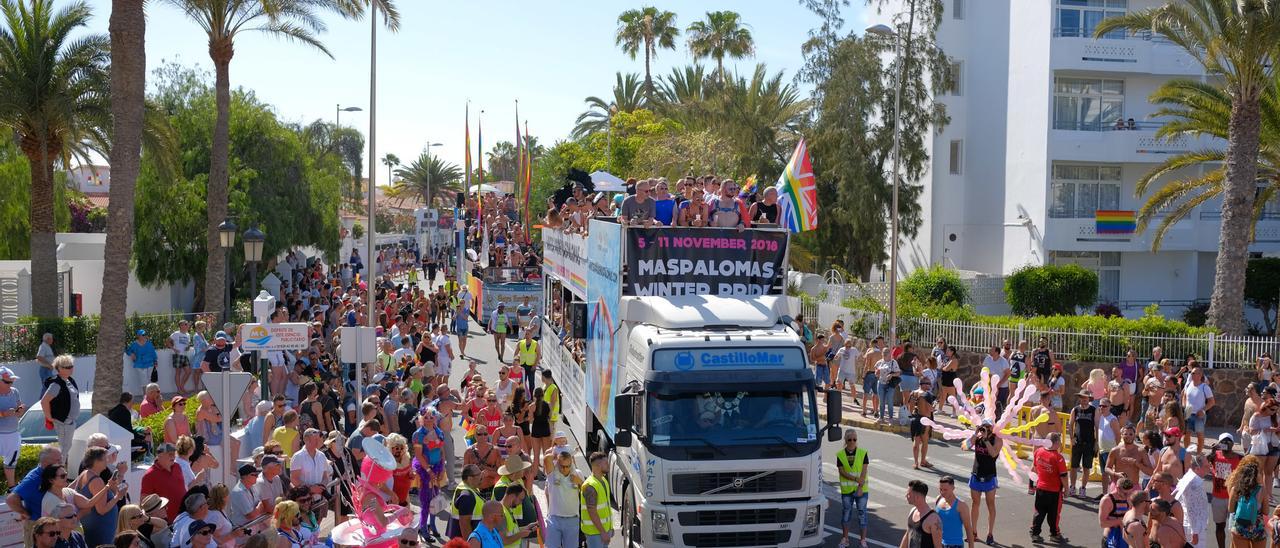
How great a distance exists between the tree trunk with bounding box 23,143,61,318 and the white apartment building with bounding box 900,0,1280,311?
90.8ft

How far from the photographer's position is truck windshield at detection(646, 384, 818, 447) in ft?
33.8

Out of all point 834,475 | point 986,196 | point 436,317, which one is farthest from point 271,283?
point 986,196

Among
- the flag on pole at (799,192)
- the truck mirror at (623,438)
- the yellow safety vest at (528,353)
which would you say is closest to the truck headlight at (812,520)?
the truck mirror at (623,438)

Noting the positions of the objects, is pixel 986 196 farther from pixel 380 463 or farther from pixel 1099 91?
pixel 380 463

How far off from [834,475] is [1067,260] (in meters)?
23.5

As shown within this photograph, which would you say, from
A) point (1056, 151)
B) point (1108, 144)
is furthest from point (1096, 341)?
point (1108, 144)

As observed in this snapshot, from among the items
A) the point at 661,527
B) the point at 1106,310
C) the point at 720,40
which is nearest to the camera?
the point at 661,527

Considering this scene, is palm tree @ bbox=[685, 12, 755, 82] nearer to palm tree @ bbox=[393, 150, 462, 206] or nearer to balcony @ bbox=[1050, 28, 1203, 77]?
balcony @ bbox=[1050, 28, 1203, 77]

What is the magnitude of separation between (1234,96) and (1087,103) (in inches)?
467

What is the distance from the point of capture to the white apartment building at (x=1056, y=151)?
35031mm

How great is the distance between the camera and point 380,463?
10.7 meters

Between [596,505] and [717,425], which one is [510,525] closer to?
[596,505]

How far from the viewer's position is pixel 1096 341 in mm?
22938

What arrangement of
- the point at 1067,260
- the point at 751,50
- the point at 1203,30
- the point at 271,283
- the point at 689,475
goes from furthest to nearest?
the point at 751,50 → the point at 1067,260 → the point at 271,283 → the point at 1203,30 → the point at 689,475
